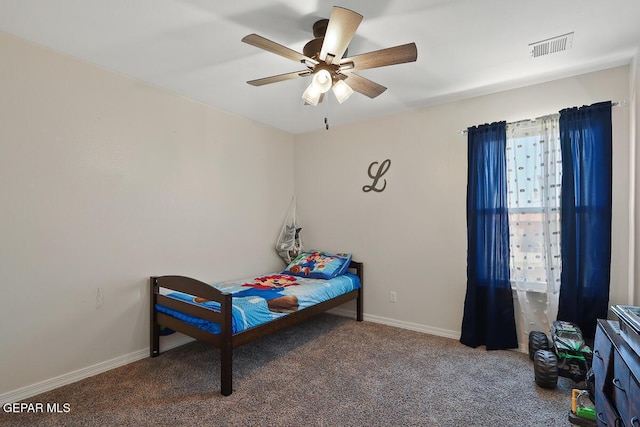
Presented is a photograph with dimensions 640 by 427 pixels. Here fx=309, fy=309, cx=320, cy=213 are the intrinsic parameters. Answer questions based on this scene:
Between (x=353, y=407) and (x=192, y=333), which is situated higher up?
(x=192, y=333)

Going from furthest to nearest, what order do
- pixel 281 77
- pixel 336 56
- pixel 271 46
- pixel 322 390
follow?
pixel 322 390 → pixel 281 77 → pixel 336 56 → pixel 271 46

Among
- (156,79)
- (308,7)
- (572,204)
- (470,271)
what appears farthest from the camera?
(470,271)

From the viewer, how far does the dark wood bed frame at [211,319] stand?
7.14 feet

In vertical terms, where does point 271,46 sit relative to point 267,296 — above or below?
above

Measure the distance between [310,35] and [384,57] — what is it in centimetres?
59

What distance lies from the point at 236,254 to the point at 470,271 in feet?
8.24

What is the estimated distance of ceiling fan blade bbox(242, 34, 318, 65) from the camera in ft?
5.44

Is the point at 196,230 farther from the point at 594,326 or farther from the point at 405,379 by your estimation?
the point at 594,326

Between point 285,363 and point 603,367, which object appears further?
point 285,363

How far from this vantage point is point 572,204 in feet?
8.31

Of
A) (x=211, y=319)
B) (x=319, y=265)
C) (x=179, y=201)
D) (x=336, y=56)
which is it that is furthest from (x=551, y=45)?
(x=179, y=201)

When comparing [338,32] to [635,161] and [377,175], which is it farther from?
[635,161]

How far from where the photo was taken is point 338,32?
1646 mm

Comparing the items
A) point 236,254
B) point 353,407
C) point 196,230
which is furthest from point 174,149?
point 353,407
